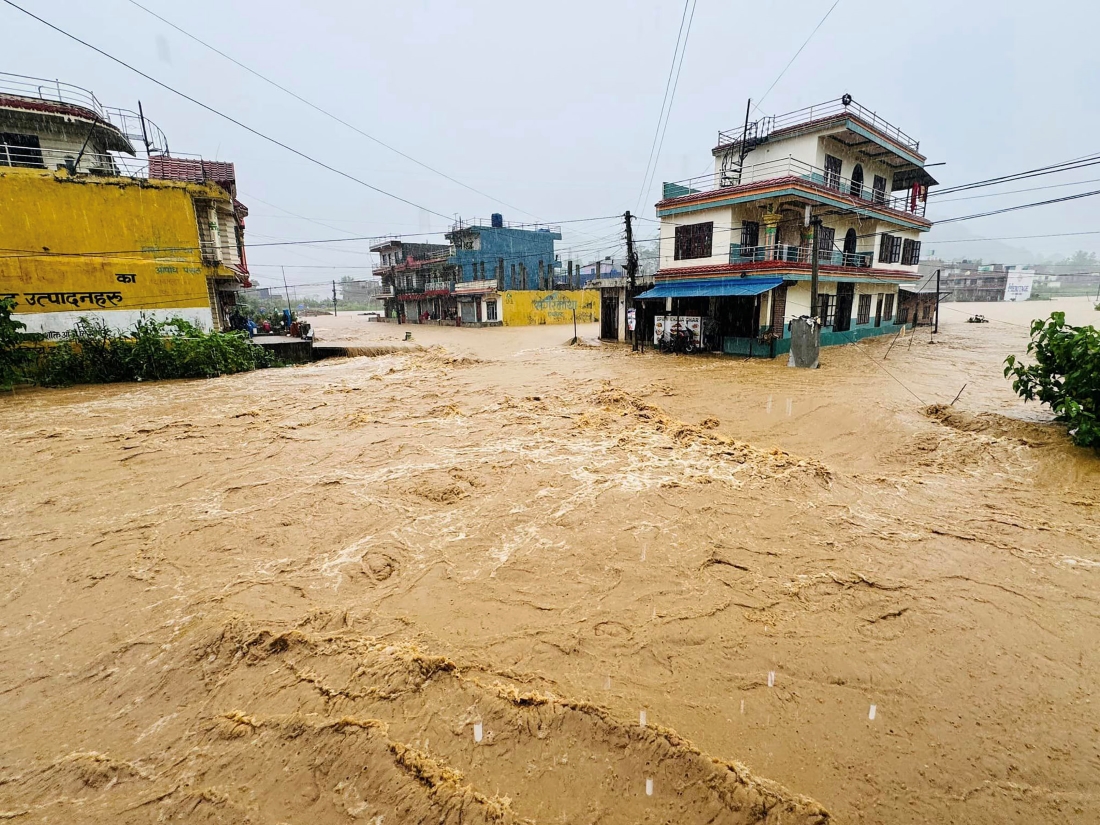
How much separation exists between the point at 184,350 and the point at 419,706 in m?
19.9

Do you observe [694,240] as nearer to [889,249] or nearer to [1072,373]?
[889,249]

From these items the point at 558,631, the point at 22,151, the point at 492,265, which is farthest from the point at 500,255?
the point at 558,631

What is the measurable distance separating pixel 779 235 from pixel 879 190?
35.9ft

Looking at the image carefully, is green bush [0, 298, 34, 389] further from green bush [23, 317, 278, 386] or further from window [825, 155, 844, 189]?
window [825, 155, 844, 189]

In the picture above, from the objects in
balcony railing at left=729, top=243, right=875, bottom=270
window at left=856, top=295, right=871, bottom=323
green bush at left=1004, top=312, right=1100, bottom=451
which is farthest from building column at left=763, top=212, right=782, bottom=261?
green bush at left=1004, top=312, right=1100, bottom=451

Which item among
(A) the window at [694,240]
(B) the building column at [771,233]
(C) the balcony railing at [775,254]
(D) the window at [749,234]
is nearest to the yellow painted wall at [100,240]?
(A) the window at [694,240]

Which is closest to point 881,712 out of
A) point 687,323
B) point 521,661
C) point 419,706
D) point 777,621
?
point 777,621

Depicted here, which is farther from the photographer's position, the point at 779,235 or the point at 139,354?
the point at 779,235

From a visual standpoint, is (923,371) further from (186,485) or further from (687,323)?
(186,485)

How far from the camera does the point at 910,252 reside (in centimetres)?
3038

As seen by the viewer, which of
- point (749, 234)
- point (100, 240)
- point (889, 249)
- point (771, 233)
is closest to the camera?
point (100, 240)

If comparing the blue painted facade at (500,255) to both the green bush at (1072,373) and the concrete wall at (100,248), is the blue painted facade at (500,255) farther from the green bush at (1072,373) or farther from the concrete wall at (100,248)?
the green bush at (1072,373)

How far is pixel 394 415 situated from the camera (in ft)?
40.3

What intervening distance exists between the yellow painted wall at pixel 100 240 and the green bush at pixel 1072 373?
25.8 meters
